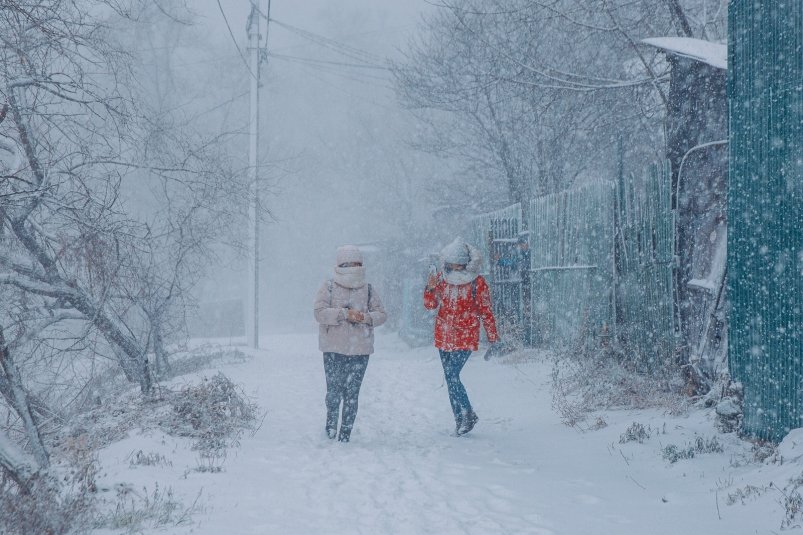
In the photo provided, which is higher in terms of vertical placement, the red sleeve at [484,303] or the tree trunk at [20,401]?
the red sleeve at [484,303]

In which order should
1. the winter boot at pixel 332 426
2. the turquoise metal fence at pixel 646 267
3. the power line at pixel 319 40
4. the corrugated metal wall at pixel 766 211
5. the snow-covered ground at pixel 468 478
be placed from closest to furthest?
1. the snow-covered ground at pixel 468 478
2. the corrugated metal wall at pixel 766 211
3. the winter boot at pixel 332 426
4. the turquoise metal fence at pixel 646 267
5. the power line at pixel 319 40

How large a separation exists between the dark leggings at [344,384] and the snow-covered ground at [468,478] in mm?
271

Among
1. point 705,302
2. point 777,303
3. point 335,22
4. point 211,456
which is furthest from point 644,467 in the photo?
point 335,22

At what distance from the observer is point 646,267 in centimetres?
773

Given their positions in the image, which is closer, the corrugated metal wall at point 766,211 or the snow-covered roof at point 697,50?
the corrugated metal wall at point 766,211

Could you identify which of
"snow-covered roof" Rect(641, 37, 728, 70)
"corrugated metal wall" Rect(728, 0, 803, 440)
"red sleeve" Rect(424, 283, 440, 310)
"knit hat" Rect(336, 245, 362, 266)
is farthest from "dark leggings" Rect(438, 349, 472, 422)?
"snow-covered roof" Rect(641, 37, 728, 70)

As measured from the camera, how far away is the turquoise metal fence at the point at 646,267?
723cm

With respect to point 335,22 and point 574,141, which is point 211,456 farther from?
point 335,22

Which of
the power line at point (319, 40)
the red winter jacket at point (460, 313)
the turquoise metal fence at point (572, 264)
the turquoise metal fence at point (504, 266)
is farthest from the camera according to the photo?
the power line at point (319, 40)

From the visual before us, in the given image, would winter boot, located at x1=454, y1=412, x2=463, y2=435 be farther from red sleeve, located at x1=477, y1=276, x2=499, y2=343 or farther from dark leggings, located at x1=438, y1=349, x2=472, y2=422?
red sleeve, located at x1=477, y1=276, x2=499, y2=343

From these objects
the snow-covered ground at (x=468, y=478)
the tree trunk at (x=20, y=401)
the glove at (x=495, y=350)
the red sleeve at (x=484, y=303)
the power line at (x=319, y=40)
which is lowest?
the snow-covered ground at (x=468, y=478)

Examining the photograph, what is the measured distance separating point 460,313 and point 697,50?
3.44 m

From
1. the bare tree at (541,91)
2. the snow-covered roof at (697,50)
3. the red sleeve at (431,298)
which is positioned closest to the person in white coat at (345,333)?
the red sleeve at (431,298)

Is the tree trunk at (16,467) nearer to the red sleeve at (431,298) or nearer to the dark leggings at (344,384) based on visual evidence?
the dark leggings at (344,384)
